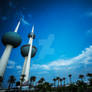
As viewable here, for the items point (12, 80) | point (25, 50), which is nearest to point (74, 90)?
point (12, 80)

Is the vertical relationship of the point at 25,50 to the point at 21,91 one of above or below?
above

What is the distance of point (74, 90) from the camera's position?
28594 millimetres

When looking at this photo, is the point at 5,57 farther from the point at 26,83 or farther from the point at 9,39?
the point at 26,83

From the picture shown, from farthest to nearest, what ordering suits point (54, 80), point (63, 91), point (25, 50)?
point (54, 80), point (25, 50), point (63, 91)

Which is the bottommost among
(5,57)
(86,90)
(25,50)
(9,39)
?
(86,90)

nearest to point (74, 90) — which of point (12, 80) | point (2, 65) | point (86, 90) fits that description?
point (86, 90)

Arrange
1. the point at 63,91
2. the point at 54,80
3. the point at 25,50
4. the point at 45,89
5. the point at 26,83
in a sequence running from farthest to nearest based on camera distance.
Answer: the point at 54,80, the point at 25,50, the point at 26,83, the point at 63,91, the point at 45,89

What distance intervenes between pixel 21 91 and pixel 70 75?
43.2 metres

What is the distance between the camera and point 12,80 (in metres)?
44.0

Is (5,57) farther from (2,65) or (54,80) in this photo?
(54,80)

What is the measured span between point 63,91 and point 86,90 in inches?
380

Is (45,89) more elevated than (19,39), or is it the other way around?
(19,39)

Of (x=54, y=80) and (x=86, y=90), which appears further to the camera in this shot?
(x=54, y=80)

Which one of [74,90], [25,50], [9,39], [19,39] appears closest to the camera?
[74,90]
